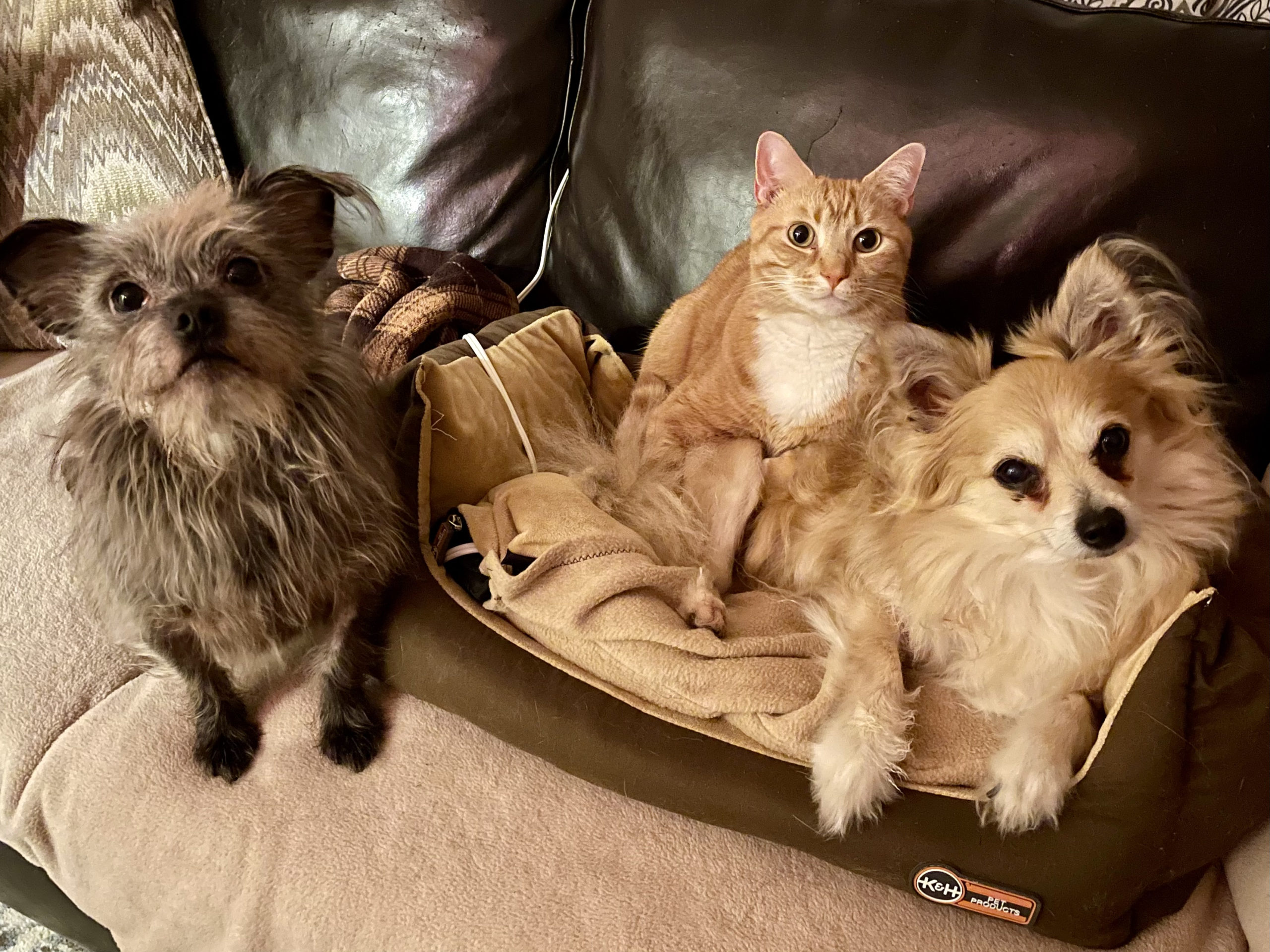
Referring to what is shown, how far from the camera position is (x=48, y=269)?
110cm

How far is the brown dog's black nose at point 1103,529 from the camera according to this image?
1025mm

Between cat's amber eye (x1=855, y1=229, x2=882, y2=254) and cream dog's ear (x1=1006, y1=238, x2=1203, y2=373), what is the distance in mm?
323

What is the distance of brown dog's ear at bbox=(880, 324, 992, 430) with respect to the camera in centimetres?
118

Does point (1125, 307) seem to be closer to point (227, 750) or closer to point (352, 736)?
point (352, 736)

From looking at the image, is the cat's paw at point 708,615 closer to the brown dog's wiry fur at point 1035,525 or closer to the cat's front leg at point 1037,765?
the brown dog's wiry fur at point 1035,525

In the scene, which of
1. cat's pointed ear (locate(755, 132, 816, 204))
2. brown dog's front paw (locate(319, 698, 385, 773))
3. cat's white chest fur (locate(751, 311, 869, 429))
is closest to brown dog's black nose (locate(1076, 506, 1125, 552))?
cat's white chest fur (locate(751, 311, 869, 429))

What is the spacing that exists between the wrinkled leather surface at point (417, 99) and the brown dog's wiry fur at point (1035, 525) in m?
1.15

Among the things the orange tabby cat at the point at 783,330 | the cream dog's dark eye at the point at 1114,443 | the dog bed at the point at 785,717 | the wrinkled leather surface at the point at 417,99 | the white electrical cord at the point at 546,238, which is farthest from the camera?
the white electrical cord at the point at 546,238

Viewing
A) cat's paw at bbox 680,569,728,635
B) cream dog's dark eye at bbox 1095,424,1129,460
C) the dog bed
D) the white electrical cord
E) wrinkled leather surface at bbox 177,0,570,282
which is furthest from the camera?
the white electrical cord

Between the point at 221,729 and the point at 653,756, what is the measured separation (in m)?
0.67

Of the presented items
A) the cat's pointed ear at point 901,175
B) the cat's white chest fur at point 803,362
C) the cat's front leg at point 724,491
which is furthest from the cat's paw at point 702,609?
the cat's pointed ear at point 901,175

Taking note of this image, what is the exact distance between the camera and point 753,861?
1.08 meters

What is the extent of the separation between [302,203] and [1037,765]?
129cm

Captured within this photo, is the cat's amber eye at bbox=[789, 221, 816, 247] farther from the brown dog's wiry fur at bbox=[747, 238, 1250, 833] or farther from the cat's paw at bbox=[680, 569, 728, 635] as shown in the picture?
the cat's paw at bbox=[680, 569, 728, 635]
